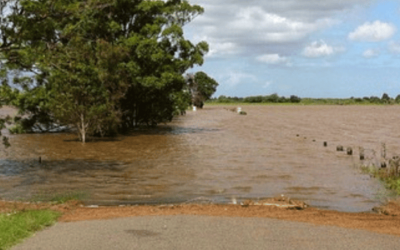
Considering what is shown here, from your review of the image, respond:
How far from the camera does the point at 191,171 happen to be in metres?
21.9

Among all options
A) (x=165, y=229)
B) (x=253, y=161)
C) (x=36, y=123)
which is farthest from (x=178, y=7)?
(x=165, y=229)

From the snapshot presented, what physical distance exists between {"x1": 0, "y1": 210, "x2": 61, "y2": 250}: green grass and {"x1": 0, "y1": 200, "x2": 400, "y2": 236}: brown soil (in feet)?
1.28

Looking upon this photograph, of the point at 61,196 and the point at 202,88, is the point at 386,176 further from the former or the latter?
the point at 202,88

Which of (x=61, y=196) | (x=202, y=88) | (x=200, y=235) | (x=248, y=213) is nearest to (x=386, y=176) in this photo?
(x=248, y=213)

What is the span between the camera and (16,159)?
26234 millimetres

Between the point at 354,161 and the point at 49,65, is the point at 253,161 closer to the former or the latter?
the point at 354,161

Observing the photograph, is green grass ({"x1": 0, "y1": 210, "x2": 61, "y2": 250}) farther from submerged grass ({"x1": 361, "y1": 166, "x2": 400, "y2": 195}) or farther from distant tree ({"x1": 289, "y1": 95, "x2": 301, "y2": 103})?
distant tree ({"x1": 289, "y1": 95, "x2": 301, "y2": 103})

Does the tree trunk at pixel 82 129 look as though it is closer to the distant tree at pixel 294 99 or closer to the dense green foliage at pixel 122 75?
the dense green foliage at pixel 122 75

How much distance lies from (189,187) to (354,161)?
35.9 feet

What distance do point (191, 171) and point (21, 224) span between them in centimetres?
1306

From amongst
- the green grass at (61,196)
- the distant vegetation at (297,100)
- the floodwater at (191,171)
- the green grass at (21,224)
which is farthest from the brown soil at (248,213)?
the distant vegetation at (297,100)

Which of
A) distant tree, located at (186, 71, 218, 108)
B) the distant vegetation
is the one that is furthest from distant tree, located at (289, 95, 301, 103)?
distant tree, located at (186, 71, 218, 108)

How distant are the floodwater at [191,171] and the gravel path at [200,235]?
5.27 metres

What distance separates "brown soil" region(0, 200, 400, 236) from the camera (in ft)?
32.6
